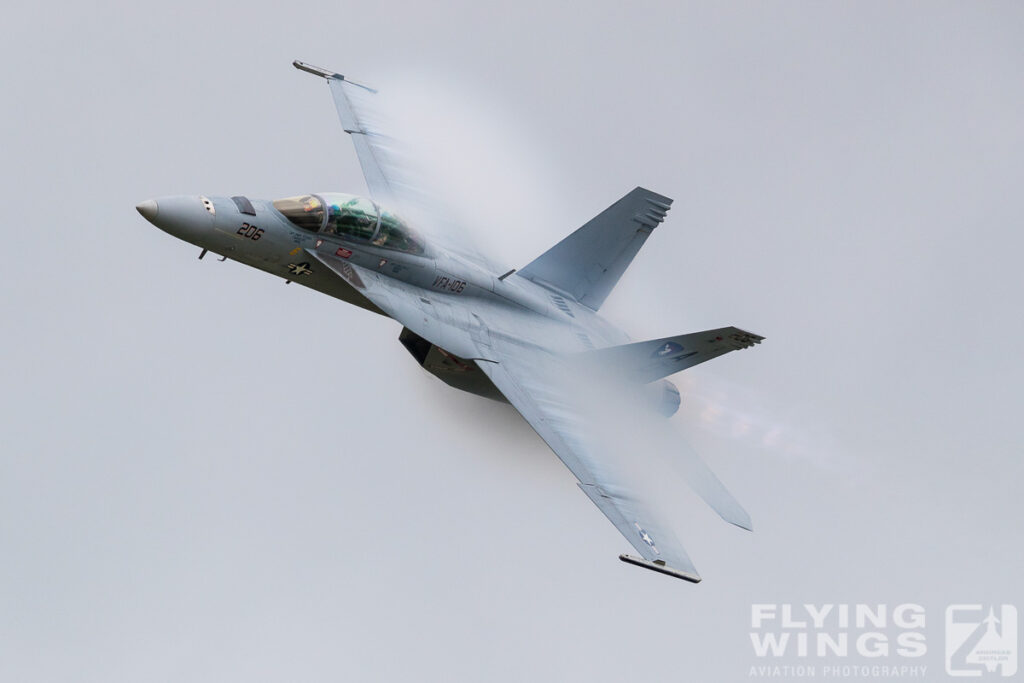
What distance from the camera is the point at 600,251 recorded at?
107 feet

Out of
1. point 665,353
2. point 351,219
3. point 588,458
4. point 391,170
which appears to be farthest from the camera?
point 391,170

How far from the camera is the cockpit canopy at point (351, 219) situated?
85.9 ft

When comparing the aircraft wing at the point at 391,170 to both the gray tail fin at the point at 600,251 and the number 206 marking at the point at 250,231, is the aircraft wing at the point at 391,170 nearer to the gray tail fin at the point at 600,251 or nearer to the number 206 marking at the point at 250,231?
the gray tail fin at the point at 600,251

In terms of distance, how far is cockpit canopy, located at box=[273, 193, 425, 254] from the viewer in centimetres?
2619

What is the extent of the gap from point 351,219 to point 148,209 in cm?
380

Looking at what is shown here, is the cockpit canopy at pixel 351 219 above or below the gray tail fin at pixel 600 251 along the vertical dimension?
below

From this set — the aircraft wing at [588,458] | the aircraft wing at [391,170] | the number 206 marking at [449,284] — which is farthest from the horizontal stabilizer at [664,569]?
the aircraft wing at [391,170]

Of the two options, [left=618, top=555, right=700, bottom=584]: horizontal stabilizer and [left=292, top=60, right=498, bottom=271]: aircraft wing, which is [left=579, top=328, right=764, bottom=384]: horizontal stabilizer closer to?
[left=292, top=60, right=498, bottom=271]: aircraft wing

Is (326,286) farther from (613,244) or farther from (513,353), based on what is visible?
(613,244)

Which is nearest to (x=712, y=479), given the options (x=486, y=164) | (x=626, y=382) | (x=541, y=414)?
(x=626, y=382)

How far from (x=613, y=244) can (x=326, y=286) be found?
26.1 ft

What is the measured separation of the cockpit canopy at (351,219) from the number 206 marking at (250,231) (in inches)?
24.0

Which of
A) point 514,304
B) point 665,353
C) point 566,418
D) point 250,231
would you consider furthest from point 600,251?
point 250,231

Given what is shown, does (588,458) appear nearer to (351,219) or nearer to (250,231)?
(351,219)
